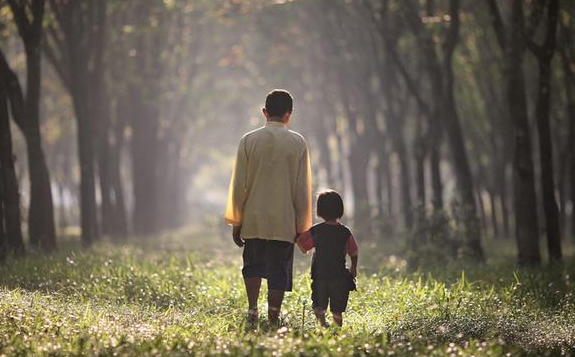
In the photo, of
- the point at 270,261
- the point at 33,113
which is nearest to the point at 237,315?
the point at 270,261

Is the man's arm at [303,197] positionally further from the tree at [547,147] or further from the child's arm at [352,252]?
the tree at [547,147]

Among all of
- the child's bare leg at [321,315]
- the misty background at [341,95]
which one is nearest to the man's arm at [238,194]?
the child's bare leg at [321,315]

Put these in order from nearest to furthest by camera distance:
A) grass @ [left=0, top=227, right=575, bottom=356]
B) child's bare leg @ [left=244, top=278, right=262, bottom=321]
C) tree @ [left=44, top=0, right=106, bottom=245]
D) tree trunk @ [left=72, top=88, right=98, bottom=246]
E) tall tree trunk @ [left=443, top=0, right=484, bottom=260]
Answer: grass @ [left=0, top=227, right=575, bottom=356], child's bare leg @ [left=244, top=278, right=262, bottom=321], tall tree trunk @ [left=443, top=0, right=484, bottom=260], tree @ [left=44, top=0, right=106, bottom=245], tree trunk @ [left=72, top=88, right=98, bottom=246]

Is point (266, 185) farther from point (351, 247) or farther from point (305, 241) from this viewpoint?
point (351, 247)

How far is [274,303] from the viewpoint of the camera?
25.3 ft

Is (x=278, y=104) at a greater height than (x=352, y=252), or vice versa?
(x=278, y=104)

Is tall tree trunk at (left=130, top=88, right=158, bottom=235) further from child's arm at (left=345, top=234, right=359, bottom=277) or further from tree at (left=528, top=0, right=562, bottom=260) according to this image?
child's arm at (left=345, top=234, right=359, bottom=277)

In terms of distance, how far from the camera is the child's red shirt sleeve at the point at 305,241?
25.6 feet

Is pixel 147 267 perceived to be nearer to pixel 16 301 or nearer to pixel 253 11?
pixel 16 301

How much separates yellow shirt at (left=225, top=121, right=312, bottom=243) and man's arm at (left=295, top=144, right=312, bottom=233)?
0.06 ft

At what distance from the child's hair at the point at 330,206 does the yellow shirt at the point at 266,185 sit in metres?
0.26

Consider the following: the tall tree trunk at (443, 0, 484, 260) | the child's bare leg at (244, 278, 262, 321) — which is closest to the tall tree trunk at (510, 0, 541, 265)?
the tall tree trunk at (443, 0, 484, 260)

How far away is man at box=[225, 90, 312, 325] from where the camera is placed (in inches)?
302

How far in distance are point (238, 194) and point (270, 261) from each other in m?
0.67
